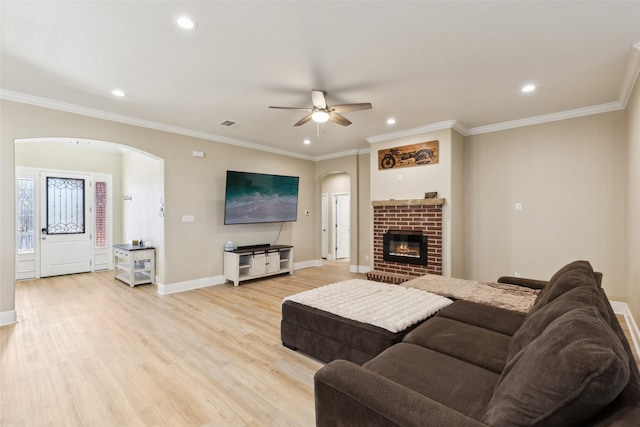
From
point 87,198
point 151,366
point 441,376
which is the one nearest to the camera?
point 441,376

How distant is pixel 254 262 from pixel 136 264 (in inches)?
92.2

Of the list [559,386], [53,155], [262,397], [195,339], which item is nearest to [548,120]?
[559,386]

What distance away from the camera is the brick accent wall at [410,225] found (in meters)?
4.80

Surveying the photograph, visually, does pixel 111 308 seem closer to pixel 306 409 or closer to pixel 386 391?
pixel 306 409

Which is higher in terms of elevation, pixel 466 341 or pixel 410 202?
A: pixel 410 202

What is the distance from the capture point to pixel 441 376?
1.51 meters

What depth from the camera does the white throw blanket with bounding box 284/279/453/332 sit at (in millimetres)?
2287

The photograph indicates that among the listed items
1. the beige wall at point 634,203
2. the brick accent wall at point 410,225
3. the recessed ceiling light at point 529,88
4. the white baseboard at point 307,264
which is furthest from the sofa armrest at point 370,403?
the white baseboard at point 307,264

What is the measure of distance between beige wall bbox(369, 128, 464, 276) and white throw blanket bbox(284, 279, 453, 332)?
79.8 inches

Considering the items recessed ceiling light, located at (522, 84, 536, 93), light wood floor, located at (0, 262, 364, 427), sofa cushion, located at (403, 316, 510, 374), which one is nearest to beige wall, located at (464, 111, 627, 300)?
recessed ceiling light, located at (522, 84, 536, 93)

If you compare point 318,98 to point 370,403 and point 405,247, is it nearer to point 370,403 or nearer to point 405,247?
point 370,403

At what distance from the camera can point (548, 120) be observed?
170 inches

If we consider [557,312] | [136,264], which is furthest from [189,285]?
[557,312]

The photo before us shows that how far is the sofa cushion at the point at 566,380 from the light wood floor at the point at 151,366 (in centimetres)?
136
